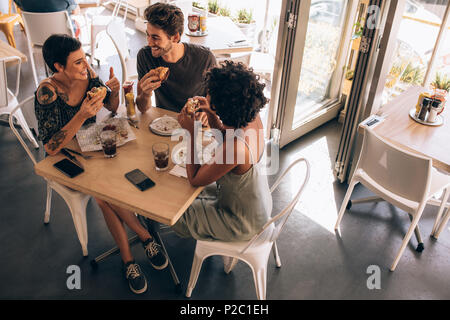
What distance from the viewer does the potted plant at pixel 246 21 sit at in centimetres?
475

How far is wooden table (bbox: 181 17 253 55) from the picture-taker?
319cm

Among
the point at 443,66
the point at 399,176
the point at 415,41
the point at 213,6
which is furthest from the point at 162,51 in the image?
the point at 213,6

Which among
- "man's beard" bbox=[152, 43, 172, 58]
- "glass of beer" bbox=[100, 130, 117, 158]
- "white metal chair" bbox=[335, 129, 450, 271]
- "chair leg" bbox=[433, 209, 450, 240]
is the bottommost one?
"chair leg" bbox=[433, 209, 450, 240]

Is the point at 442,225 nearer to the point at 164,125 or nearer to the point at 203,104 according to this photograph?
the point at 203,104

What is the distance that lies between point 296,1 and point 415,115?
3.76ft

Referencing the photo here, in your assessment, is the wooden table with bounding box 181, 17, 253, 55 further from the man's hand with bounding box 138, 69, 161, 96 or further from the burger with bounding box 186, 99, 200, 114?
the burger with bounding box 186, 99, 200, 114

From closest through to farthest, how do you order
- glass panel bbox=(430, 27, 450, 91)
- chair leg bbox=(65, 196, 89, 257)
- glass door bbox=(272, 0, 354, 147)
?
chair leg bbox=(65, 196, 89, 257) < glass door bbox=(272, 0, 354, 147) < glass panel bbox=(430, 27, 450, 91)

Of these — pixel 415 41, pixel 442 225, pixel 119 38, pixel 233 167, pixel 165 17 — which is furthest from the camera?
pixel 119 38

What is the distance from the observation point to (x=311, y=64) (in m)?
3.27

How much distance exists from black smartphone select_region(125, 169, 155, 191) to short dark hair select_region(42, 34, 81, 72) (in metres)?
0.74

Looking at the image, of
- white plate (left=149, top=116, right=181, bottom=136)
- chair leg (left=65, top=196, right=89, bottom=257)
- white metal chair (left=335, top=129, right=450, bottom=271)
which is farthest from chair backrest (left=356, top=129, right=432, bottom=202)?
chair leg (left=65, top=196, right=89, bottom=257)

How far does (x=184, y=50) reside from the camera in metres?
2.37

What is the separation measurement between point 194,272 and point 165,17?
4.81 feet

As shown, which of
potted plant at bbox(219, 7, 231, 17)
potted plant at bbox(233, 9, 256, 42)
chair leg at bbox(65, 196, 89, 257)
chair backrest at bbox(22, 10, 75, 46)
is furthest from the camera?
potted plant at bbox(219, 7, 231, 17)
